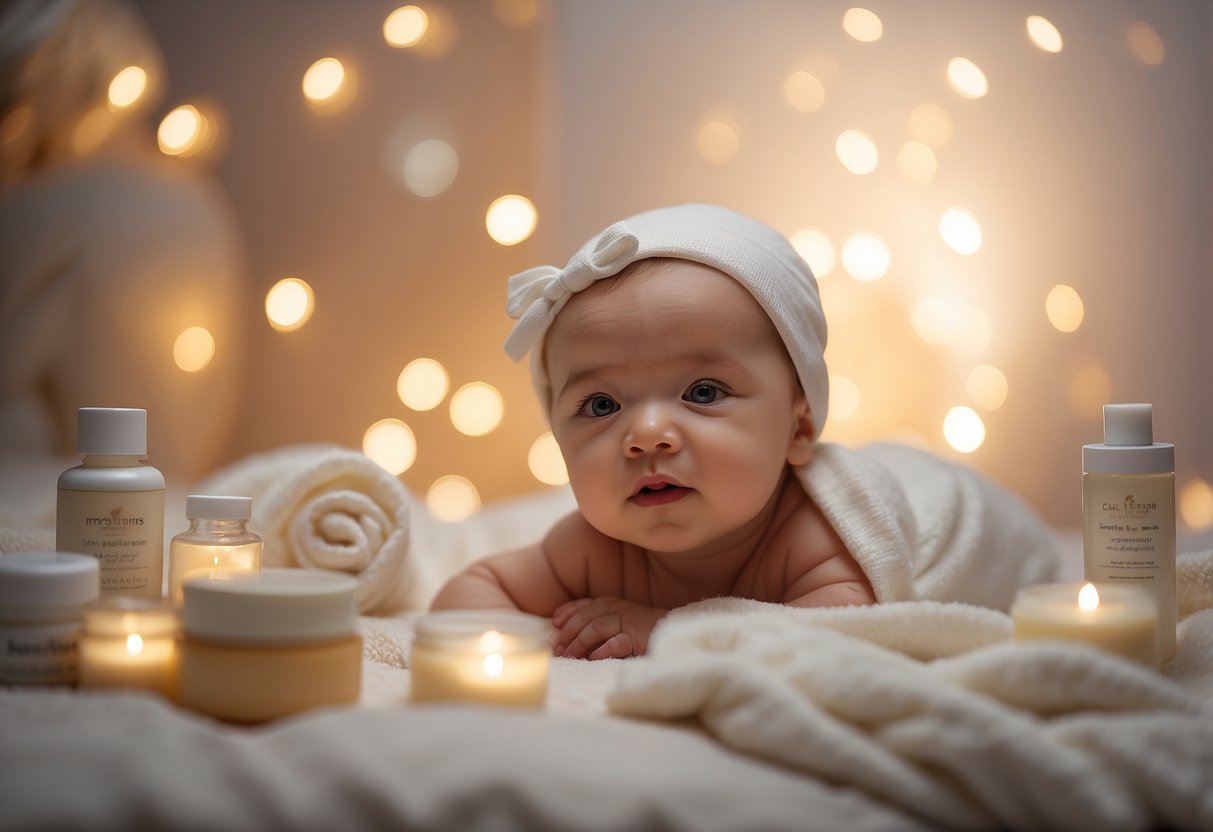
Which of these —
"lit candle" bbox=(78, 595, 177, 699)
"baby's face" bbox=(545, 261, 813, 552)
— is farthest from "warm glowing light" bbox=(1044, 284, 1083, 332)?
"lit candle" bbox=(78, 595, 177, 699)

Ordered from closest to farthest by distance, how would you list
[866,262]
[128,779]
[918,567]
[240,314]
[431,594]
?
[128,779] < [918,567] < [431,594] < [866,262] < [240,314]

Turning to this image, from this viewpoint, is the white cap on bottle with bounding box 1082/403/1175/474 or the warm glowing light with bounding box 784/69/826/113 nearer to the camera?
the white cap on bottle with bounding box 1082/403/1175/474

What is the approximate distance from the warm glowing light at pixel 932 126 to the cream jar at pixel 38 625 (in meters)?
1.59

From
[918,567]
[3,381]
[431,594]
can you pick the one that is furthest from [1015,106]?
[3,381]

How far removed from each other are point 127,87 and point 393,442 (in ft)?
2.89

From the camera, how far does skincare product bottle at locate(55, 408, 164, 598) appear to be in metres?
1.05

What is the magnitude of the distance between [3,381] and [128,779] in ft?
5.60

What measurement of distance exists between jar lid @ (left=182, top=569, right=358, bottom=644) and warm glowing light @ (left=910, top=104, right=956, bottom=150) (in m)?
1.48

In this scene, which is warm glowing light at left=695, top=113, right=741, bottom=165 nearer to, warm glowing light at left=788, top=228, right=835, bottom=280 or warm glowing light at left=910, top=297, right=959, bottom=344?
warm glowing light at left=788, top=228, right=835, bottom=280

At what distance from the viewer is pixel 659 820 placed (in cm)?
61

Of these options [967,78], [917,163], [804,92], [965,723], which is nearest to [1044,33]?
[967,78]

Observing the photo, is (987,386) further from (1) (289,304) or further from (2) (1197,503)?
(1) (289,304)

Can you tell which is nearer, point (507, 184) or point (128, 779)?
point (128, 779)

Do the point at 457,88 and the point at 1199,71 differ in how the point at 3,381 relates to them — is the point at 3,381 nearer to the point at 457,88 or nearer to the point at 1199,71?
the point at 457,88
